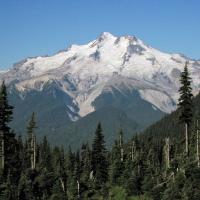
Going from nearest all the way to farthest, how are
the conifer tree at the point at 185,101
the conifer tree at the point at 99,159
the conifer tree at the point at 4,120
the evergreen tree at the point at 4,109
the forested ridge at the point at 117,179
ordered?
the forested ridge at the point at 117,179 → the evergreen tree at the point at 4,109 → the conifer tree at the point at 4,120 → the conifer tree at the point at 185,101 → the conifer tree at the point at 99,159

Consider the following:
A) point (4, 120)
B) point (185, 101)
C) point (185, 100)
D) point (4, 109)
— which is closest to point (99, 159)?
point (185, 101)

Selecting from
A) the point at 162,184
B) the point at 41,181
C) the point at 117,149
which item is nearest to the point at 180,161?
the point at 162,184

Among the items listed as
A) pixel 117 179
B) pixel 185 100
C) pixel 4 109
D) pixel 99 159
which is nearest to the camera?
pixel 4 109

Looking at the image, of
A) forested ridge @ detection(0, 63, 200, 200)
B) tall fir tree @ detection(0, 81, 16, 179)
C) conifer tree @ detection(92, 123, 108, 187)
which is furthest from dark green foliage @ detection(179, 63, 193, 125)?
conifer tree @ detection(92, 123, 108, 187)

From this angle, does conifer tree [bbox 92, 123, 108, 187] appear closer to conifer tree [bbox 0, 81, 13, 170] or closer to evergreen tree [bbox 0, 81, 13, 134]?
conifer tree [bbox 0, 81, 13, 170]

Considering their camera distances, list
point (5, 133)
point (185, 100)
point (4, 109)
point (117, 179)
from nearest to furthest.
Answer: point (4, 109) → point (5, 133) → point (185, 100) → point (117, 179)

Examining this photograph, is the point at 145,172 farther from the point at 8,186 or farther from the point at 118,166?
the point at 8,186

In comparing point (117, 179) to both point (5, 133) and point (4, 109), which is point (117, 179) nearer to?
point (5, 133)

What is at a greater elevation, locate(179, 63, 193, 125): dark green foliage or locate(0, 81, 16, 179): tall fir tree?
locate(179, 63, 193, 125): dark green foliage

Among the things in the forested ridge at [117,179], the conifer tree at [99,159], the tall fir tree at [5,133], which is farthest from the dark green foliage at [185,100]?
the conifer tree at [99,159]

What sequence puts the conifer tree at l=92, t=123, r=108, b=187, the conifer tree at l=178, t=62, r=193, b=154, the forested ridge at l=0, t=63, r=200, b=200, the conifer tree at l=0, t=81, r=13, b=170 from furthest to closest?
the conifer tree at l=92, t=123, r=108, b=187 → the conifer tree at l=178, t=62, r=193, b=154 → the conifer tree at l=0, t=81, r=13, b=170 → the forested ridge at l=0, t=63, r=200, b=200

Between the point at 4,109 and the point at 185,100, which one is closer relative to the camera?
the point at 4,109

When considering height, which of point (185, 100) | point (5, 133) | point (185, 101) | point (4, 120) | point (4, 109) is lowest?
point (5, 133)

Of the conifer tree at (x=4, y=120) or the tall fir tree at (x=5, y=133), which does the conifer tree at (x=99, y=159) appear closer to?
the tall fir tree at (x=5, y=133)
